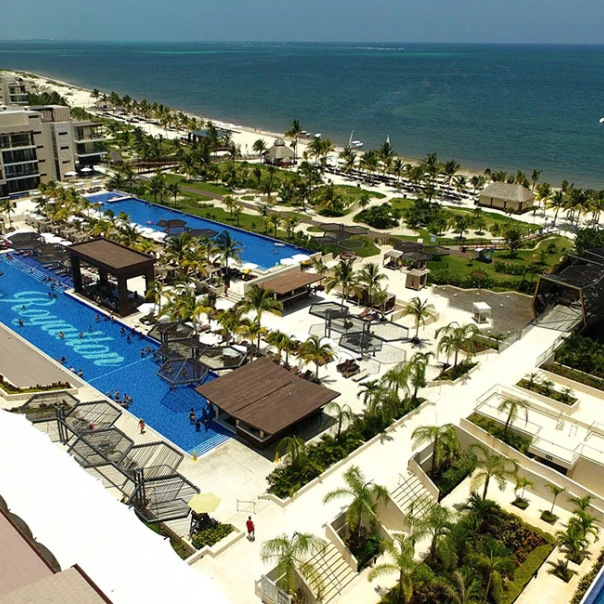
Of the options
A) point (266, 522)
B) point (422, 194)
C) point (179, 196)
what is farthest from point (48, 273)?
point (422, 194)

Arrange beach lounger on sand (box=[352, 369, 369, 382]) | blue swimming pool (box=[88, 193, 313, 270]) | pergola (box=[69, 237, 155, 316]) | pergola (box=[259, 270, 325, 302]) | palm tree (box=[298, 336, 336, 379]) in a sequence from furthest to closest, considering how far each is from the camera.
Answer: blue swimming pool (box=[88, 193, 313, 270])
pergola (box=[259, 270, 325, 302])
pergola (box=[69, 237, 155, 316])
beach lounger on sand (box=[352, 369, 369, 382])
palm tree (box=[298, 336, 336, 379])

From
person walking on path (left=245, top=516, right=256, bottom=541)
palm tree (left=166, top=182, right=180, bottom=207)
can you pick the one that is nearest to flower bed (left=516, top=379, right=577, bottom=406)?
person walking on path (left=245, top=516, right=256, bottom=541)

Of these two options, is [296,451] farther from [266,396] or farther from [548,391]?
[548,391]

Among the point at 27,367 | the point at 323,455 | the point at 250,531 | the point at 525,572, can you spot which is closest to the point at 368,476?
the point at 323,455

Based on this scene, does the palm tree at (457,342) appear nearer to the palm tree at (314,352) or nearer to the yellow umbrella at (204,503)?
the palm tree at (314,352)

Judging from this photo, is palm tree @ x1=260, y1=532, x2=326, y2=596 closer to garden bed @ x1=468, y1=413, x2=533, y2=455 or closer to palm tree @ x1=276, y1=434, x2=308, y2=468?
palm tree @ x1=276, y1=434, x2=308, y2=468

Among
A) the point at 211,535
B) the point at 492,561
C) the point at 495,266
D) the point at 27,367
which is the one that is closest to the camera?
the point at 492,561
